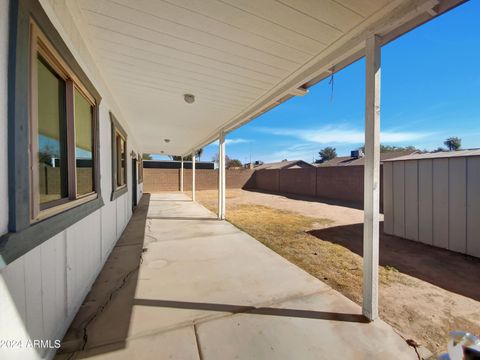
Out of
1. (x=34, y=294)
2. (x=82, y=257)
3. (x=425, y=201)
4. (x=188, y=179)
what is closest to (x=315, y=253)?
(x=425, y=201)

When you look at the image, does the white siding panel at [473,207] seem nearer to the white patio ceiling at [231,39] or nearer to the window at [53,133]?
the white patio ceiling at [231,39]

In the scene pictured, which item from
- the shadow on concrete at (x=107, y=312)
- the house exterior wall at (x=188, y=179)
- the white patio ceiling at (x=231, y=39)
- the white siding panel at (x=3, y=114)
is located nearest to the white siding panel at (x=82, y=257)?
the shadow on concrete at (x=107, y=312)

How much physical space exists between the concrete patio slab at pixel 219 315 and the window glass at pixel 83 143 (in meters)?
1.17

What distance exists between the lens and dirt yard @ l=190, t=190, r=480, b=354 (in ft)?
6.13

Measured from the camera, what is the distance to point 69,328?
1.68m

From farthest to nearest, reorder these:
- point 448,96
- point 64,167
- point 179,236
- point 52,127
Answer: point 448,96 < point 179,236 < point 64,167 < point 52,127

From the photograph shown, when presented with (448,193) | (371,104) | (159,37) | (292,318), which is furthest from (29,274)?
(448,193)

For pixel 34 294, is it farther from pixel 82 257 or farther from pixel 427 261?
pixel 427 261

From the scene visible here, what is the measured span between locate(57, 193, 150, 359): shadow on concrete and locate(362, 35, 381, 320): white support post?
2.07 meters

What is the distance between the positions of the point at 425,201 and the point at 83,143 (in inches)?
227

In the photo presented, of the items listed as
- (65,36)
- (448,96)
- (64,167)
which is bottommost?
(64,167)

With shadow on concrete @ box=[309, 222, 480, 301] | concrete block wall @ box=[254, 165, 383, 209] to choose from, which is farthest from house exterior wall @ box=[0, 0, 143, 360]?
concrete block wall @ box=[254, 165, 383, 209]

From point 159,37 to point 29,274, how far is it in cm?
206

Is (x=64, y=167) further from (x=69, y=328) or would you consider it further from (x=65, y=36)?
(x=69, y=328)
